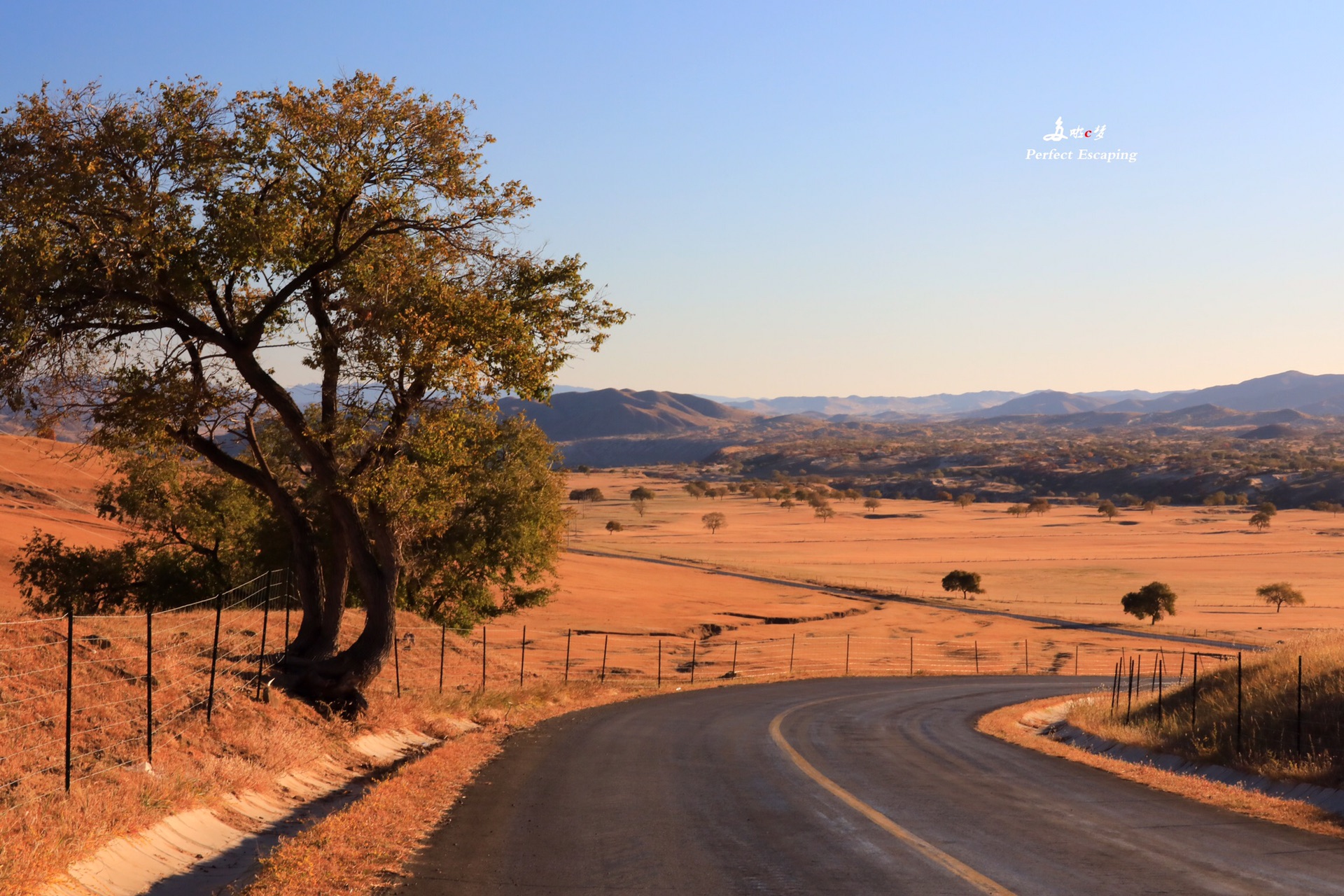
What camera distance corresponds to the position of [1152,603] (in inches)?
2472

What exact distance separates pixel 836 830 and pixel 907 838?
0.73 meters

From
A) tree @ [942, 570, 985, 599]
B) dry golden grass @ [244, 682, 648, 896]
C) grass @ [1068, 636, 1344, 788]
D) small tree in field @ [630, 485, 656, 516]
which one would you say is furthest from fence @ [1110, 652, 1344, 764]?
small tree in field @ [630, 485, 656, 516]

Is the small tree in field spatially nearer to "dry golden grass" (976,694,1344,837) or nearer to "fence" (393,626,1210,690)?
"fence" (393,626,1210,690)

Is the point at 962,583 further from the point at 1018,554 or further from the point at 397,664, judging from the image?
the point at 397,664

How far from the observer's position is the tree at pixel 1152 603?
62812mm

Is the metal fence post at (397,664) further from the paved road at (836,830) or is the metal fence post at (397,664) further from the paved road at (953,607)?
the paved road at (953,607)

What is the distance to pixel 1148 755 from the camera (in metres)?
18.5

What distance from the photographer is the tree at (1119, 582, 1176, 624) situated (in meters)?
62.8

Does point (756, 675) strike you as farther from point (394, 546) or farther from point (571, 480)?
point (571, 480)

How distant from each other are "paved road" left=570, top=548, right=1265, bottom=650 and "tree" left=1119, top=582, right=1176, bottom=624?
214 cm

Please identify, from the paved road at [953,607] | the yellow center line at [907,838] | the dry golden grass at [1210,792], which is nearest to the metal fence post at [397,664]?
the yellow center line at [907,838]

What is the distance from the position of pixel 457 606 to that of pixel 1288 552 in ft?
296

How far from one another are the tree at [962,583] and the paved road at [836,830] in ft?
188

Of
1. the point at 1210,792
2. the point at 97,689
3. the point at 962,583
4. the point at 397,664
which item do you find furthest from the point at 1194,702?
the point at 962,583
